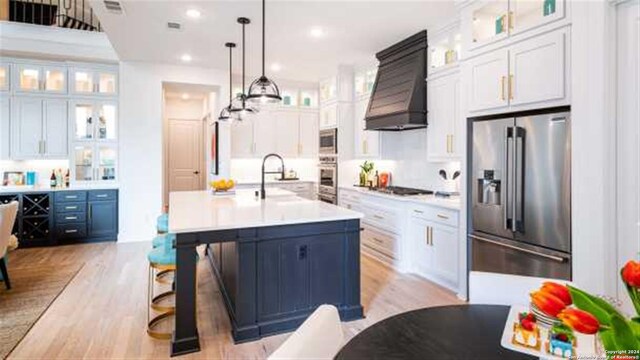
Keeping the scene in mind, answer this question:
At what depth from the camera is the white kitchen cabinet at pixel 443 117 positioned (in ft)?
13.1

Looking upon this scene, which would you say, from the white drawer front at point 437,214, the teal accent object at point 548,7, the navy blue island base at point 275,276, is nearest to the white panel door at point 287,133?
the white drawer front at point 437,214

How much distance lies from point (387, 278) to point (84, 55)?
18.3 ft

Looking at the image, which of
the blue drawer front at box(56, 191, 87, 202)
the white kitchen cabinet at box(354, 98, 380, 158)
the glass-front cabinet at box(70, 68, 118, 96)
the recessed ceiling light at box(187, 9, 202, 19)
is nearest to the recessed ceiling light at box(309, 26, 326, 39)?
the recessed ceiling light at box(187, 9, 202, 19)

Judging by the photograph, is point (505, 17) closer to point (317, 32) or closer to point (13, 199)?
point (317, 32)

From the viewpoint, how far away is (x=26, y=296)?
138 inches

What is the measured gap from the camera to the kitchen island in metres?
2.55

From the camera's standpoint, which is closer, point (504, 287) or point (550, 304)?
point (550, 304)

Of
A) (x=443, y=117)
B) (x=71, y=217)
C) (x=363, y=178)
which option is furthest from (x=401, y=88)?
(x=71, y=217)

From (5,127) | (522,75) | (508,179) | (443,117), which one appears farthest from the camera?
(5,127)

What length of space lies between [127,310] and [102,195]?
10.5ft

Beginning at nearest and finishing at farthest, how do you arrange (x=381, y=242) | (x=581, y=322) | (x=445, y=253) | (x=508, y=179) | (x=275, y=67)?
(x=581, y=322) < (x=508, y=179) < (x=445, y=253) < (x=381, y=242) < (x=275, y=67)

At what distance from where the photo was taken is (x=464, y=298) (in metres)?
3.52

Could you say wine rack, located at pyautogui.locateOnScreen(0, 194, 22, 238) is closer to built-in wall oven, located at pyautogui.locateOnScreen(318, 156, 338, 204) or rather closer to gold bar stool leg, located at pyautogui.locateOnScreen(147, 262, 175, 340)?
gold bar stool leg, located at pyautogui.locateOnScreen(147, 262, 175, 340)

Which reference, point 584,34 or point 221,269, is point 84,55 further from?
point 584,34
